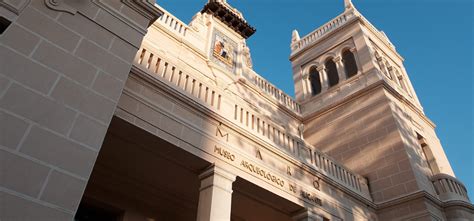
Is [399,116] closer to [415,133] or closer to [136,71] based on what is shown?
[415,133]

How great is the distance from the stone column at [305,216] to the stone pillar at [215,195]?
7.88ft

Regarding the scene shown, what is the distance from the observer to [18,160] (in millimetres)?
4047

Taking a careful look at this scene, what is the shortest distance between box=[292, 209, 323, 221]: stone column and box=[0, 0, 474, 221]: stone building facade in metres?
0.21

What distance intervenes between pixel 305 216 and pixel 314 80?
12.5 m

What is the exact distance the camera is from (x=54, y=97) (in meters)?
4.71

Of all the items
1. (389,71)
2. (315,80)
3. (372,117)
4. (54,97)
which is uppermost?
(315,80)

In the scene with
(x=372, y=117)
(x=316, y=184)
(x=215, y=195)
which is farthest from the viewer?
(x=372, y=117)

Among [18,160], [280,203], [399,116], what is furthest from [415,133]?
[18,160]

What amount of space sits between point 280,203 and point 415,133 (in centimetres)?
897

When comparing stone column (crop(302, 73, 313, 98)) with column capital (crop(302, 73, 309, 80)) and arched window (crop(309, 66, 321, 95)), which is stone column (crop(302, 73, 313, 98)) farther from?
arched window (crop(309, 66, 321, 95))

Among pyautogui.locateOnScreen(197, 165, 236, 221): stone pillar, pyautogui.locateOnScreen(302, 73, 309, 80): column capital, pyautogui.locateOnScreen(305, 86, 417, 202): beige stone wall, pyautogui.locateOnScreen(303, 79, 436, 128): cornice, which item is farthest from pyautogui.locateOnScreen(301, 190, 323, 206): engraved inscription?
pyautogui.locateOnScreen(302, 73, 309, 80): column capital

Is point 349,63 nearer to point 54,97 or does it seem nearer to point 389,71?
point 389,71

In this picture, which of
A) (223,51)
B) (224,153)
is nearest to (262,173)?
(224,153)

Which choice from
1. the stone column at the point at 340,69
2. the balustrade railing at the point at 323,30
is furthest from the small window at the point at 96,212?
the balustrade railing at the point at 323,30
